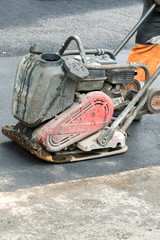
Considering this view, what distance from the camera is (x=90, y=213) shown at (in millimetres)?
3748

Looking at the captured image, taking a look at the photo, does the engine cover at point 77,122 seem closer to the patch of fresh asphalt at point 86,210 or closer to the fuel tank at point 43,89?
the fuel tank at point 43,89

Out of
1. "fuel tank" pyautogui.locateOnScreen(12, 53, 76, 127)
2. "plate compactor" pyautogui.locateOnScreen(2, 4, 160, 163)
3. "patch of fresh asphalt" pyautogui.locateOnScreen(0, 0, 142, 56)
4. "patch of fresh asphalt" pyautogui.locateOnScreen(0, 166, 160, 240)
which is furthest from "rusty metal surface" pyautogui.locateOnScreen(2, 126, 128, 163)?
"patch of fresh asphalt" pyautogui.locateOnScreen(0, 0, 142, 56)

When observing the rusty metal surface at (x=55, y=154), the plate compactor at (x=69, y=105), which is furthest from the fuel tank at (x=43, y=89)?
the rusty metal surface at (x=55, y=154)

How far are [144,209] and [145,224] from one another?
22cm

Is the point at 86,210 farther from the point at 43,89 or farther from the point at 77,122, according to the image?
the point at 43,89

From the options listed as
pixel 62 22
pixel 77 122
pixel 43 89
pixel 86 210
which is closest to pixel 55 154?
pixel 77 122

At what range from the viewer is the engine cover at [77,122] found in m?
4.37

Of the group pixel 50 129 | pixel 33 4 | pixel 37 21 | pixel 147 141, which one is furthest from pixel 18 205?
pixel 33 4

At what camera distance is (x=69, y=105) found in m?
4.46

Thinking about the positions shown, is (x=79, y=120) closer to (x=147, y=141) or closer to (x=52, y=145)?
(x=52, y=145)

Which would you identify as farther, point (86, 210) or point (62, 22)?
point (62, 22)

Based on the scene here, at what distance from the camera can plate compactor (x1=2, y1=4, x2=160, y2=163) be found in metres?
4.34

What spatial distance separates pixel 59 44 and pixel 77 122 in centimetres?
368

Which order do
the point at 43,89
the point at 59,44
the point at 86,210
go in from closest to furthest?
the point at 86,210
the point at 43,89
the point at 59,44
